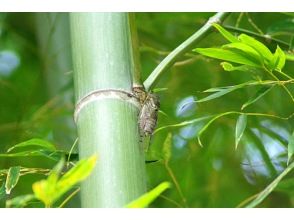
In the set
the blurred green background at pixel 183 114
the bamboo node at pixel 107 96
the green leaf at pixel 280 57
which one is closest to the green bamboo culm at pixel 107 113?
the bamboo node at pixel 107 96

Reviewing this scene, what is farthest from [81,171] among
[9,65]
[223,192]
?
[9,65]

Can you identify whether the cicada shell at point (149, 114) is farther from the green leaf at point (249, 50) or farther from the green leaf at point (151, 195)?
the green leaf at point (151, 195)

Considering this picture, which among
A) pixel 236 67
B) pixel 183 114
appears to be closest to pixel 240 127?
pixel 236 67

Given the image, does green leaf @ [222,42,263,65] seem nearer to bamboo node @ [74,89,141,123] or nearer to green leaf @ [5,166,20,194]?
bamboo node @ [74,89,141,123]

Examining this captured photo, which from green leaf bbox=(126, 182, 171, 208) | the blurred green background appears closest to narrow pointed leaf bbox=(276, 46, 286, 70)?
green leaf bbox=(126, 182, 171, 208)

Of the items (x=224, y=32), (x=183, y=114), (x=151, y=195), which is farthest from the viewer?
(x=183, y=114)

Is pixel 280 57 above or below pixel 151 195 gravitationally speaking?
above

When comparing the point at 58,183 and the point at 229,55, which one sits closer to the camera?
the point at 58,183

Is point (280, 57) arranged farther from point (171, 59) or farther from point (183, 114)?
point (183, 114)
